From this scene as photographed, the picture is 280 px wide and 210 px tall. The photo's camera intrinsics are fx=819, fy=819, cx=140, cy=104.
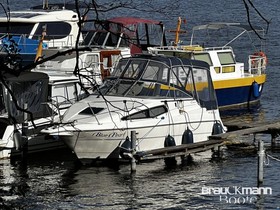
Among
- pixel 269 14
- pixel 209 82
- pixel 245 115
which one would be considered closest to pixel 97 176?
pixel 209 82

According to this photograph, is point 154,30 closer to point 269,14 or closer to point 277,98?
point 277,98

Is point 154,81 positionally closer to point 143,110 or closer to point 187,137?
point 143,110

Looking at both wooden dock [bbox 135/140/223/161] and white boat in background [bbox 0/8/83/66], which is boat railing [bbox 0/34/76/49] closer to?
white boat in background [bbox 0/8/83/66]

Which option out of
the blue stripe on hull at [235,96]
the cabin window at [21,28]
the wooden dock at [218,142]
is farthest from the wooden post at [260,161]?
the cabin window at [21,28]

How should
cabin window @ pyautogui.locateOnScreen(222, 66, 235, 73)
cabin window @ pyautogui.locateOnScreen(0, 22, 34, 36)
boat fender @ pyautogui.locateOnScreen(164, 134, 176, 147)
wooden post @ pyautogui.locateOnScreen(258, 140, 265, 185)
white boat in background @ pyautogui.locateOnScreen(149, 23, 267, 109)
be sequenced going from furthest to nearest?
1. cabin window @ pyautogui.locateOnScreen(222, 66, 235, 73)
2. white boat in background @ pyautogui.locateOnScreen(149, 23, 267, 109)
3. cabin window @ pyautogui.locateOnScreen(0, 22, 34, 36)
4. boat fender @ pyautogui.locateOnScreen(164, 134, 176, 147)
5. wooden post @ pyautogui.locateOnScreen(258, 140, 265, 185)

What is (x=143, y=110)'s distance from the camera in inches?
863

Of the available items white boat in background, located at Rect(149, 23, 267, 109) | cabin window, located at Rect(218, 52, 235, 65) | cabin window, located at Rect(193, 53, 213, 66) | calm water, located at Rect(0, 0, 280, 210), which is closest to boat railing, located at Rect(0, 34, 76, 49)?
white boat in background, located at Rect(149, 23, 267, 109)

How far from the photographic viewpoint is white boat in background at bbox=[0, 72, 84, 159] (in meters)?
23.2

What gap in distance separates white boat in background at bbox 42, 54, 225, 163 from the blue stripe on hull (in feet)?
30.3

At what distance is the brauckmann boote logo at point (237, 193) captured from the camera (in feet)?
61.8

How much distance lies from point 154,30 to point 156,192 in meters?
15.9

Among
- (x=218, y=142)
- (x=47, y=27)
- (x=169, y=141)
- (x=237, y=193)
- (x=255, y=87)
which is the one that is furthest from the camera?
(x=255, y=87)

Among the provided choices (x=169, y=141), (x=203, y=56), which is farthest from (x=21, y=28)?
(x=169, y=141)

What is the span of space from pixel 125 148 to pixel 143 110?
4.27ft
